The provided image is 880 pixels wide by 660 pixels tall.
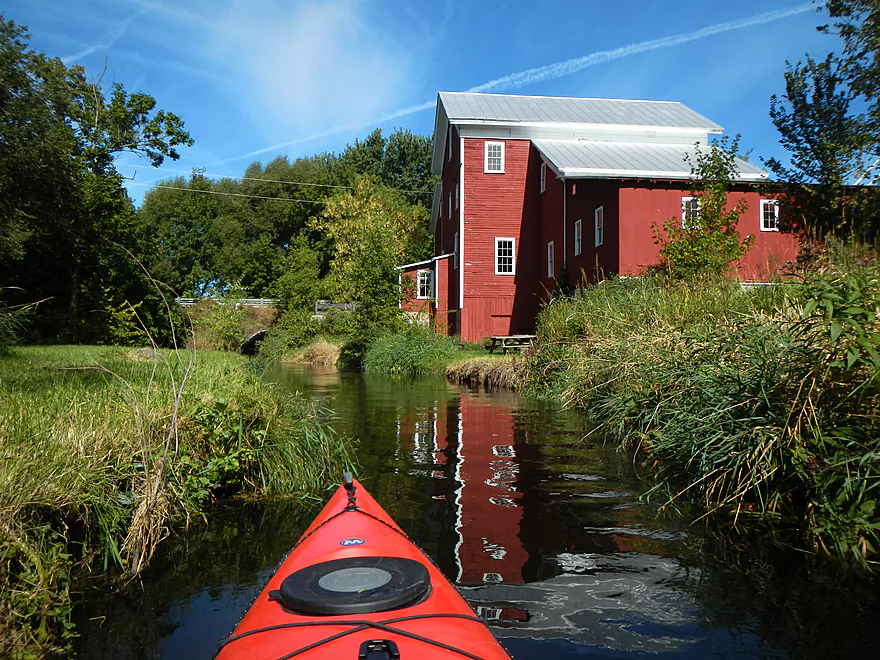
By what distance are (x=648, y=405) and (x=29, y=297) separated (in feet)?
74.7

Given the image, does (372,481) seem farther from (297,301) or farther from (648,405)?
(297,301)

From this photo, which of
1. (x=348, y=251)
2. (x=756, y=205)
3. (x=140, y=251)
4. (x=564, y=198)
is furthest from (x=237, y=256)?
(x=756, y=205)

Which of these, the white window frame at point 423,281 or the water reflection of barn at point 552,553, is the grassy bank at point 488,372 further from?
the white window frame at point 423,281

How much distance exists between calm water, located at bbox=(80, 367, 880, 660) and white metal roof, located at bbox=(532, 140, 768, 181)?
48.3 ft

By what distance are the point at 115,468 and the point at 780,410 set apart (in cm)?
471

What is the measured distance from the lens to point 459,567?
14.3ft

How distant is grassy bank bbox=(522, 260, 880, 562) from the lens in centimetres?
424

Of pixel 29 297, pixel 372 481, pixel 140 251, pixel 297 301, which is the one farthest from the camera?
pixel 297 301

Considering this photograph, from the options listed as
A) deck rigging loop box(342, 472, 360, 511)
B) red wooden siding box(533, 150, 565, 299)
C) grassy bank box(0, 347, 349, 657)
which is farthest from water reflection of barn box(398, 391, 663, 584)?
red wooden siding box(533, 150, 565, 299)

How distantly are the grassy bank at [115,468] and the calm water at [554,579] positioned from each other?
0.25 m

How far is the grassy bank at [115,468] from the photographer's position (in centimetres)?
329

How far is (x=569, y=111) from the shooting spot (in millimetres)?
27641

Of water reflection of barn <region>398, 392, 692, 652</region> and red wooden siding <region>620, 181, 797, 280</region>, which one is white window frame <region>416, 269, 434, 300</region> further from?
water reflection of barn <region>398, 392, 692, 652</region>

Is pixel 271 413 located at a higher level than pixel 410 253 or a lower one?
lower
